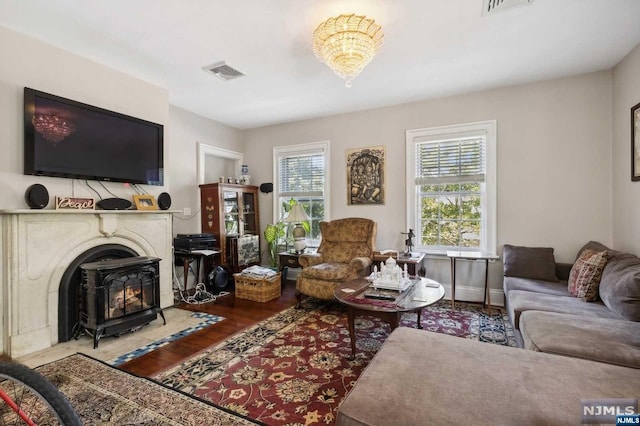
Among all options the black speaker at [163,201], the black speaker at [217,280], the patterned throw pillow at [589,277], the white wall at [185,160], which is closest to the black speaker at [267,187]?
the white wall at [185,160]

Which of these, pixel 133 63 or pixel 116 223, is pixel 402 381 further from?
pixel 133 63

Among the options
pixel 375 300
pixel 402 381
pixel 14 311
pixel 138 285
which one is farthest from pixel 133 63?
pixel 402 381

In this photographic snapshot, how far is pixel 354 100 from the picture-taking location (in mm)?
4172

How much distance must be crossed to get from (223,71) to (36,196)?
2109 millimetres

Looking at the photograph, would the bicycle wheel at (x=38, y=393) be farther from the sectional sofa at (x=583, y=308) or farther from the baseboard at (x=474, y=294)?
the baseboard at (x=474, y=294)

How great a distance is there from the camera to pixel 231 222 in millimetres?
4820

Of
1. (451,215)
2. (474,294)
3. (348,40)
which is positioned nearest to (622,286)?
(474,294)

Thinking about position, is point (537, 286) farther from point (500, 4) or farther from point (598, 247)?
point (500, 4)

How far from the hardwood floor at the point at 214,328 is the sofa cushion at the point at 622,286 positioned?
9.86 feet

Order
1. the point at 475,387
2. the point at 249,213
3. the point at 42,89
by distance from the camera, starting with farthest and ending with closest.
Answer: the point at 249,213, the point at 42,89, the point at 475,387

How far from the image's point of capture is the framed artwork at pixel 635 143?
107 inches

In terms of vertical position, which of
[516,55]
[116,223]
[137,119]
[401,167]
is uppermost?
[516,55]

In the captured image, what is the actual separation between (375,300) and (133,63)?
3353 mm

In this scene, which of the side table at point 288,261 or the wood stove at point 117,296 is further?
the side table at point 288,261
